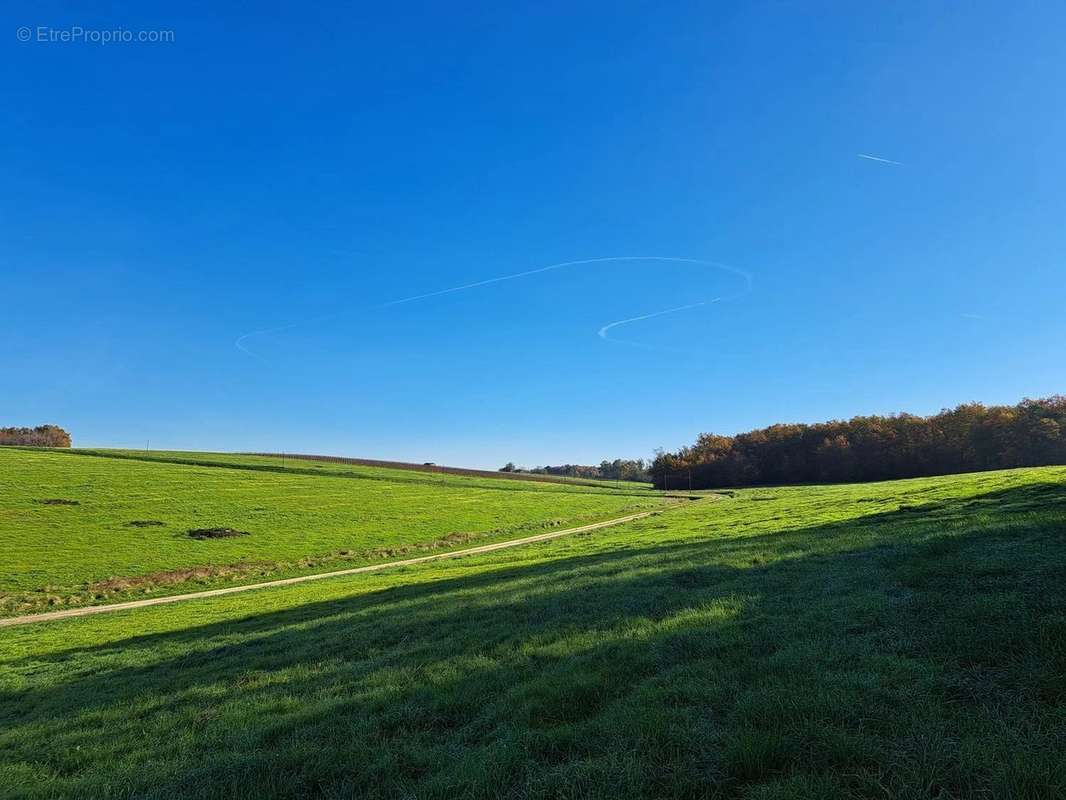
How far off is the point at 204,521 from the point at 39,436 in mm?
150238

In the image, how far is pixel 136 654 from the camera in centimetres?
1645

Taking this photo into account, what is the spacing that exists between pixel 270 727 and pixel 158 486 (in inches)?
3294

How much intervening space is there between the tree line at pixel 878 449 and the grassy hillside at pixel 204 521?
2616 inches

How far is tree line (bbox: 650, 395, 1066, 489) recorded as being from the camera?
109 metres

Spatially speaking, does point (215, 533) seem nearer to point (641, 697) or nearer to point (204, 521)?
point (204, 521)

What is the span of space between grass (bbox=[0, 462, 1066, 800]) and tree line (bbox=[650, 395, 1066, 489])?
128 meters

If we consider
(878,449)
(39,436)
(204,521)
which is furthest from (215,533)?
(39,436)

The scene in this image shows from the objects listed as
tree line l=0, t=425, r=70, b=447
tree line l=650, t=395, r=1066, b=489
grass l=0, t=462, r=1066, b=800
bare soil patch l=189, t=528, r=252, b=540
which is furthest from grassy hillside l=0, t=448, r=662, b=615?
tree line l=0, t=425, r=70, b=447

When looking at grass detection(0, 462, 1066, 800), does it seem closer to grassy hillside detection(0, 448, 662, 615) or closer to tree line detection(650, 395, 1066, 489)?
grassy hillside detection(0, 448, 662, 615)

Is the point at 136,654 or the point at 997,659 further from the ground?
the point at 997,659

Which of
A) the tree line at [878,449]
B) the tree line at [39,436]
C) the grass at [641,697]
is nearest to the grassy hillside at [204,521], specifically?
the grass at [641,697]

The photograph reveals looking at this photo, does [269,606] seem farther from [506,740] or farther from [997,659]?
[997,659]

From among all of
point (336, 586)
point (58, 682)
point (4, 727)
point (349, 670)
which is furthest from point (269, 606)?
point (349, 670)

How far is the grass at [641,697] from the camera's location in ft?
16.6
